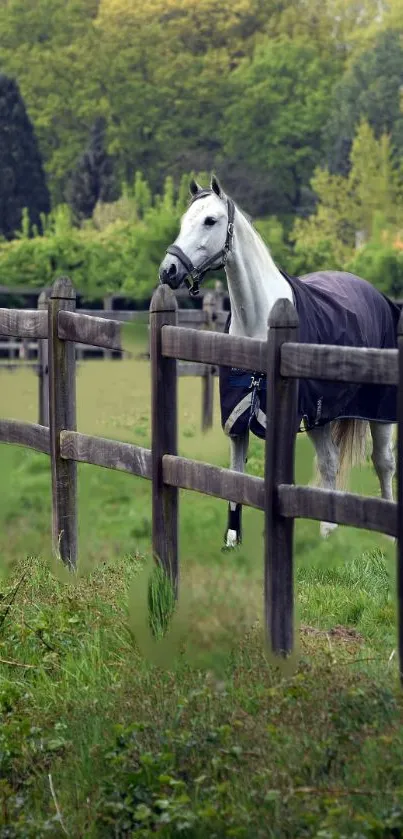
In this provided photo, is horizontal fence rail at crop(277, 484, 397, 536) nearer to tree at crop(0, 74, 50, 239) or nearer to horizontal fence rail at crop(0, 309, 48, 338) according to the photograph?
horizontal fence rail at crop(0, 309, 48, 338)

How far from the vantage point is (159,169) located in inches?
2968

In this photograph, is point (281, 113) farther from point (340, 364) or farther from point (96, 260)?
point (340, 364)

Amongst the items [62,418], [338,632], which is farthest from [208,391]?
[338,632]

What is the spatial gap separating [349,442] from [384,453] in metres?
0.27

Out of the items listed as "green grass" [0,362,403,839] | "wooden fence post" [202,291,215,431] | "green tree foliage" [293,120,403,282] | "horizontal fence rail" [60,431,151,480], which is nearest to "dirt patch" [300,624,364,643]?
"green grass" [0,362,403,839]

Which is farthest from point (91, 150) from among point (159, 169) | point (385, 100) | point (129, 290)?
point (129, 290)

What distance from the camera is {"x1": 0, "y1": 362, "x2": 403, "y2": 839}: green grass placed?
4.45 m

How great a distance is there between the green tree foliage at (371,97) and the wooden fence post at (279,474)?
6231 centimetres

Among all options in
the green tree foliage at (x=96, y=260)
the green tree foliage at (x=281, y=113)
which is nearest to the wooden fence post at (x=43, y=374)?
the green tree foliage at (x=96, y=260)

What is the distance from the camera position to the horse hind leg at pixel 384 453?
9367mm

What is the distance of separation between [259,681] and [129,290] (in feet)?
90.1

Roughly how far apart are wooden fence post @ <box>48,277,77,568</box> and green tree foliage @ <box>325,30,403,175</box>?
197 feet

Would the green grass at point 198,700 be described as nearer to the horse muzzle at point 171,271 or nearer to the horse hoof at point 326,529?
the horse hoof at point 326,529

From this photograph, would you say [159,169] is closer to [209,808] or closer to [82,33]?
[82,33]
